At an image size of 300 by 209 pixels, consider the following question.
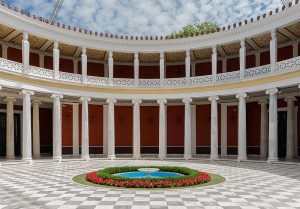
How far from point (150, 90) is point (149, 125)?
548cm

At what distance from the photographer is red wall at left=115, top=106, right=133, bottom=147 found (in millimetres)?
31906

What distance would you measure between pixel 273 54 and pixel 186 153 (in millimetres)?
11516

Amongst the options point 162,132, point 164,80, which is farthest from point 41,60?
point 162,132

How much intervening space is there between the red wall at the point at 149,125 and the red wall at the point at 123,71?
4098 mm

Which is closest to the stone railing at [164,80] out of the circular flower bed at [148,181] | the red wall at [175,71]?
the red wall at [175,71]

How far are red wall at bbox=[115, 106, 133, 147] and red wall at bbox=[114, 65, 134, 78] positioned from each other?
3.62 metres

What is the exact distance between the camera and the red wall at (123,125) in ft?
105

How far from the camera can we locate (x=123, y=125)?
32.1 metres

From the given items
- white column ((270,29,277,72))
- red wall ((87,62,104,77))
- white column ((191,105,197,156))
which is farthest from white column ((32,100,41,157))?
white column ((270,29,277,72))

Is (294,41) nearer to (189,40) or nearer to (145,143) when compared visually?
(189,40)

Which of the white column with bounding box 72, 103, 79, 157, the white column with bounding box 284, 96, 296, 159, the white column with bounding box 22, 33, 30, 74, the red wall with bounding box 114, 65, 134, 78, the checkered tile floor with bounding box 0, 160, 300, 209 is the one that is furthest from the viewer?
the red wall with bounding box 114, 65, 134, 78

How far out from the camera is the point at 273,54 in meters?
22.6

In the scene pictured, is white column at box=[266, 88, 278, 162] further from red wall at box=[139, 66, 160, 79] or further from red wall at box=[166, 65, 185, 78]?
red wall at box=[139, 66, 160, 79]

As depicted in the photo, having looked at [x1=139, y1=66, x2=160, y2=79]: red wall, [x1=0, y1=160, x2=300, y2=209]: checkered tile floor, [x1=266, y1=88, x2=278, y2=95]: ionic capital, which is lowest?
[x1=0, y1=160, x2=300, y2=209]: checkered tile floor
